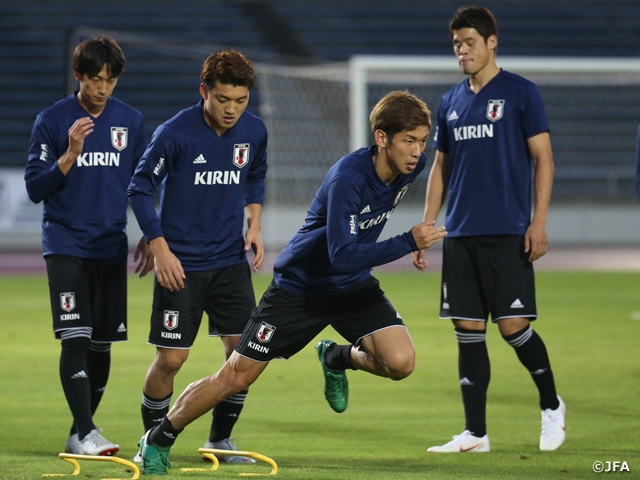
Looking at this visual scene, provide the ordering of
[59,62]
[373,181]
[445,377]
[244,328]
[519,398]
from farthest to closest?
[59,62], [445,377], [519,398], [244,328], [373,181]

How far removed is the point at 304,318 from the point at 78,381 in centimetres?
127

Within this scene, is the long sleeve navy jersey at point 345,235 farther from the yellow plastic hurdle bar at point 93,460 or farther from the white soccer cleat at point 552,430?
the white soccer cleat at point 552,430

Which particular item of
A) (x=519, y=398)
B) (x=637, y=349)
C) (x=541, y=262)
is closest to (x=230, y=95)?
(x=519, y=398)

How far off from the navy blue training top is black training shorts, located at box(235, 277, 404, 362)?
96 centimetres

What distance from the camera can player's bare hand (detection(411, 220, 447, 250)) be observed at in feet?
14.6

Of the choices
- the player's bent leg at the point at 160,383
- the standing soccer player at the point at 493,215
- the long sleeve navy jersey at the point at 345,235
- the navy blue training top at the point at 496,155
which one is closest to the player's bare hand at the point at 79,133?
the player's bent leg at the point at 160,383

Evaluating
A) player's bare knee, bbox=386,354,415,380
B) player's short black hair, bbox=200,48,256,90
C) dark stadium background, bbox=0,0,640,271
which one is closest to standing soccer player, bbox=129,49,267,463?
player's short black hair, bbox=200,48,256,90

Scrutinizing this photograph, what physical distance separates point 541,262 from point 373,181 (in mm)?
16327

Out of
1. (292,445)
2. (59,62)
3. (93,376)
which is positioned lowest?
(292,445)

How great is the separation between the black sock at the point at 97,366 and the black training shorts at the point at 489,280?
1827 mm

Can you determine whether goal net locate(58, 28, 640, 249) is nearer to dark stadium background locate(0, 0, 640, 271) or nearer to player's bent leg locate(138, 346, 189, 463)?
dark stadium background locate(0, 0, 640, 271)

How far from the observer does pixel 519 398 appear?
7066mm

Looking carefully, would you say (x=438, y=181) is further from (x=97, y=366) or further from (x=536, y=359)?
(x=97, y=366)

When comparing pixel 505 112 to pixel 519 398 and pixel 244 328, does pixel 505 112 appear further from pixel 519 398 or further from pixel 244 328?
pixel 519 398
